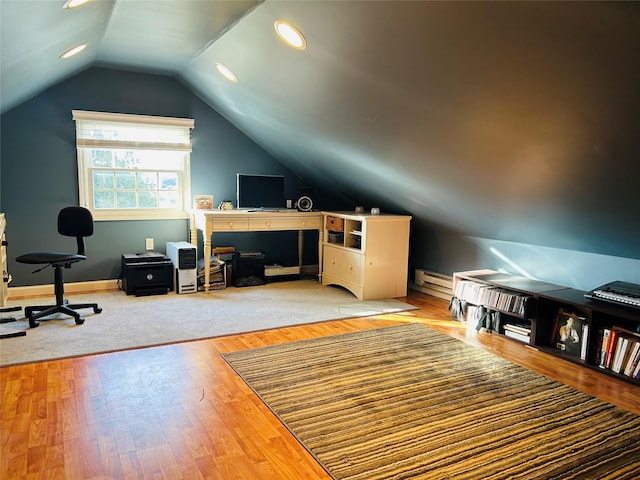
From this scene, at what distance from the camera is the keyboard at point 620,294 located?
282 centimetres

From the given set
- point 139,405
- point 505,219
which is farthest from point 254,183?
point 139,405

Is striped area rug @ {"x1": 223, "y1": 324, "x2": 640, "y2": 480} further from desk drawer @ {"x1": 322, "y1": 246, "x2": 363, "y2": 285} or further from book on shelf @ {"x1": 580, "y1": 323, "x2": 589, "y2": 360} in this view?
desk drawer @ {"x1": 322, "y1": 246, "x2": 363, "y2": 285}

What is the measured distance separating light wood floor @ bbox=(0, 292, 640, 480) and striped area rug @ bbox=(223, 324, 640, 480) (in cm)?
14

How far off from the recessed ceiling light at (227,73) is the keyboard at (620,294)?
3.28 meters

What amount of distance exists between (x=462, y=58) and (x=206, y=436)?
7.14 feet

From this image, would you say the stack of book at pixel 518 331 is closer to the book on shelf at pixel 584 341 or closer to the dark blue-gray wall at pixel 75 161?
the book on shelf at pixel 584 341

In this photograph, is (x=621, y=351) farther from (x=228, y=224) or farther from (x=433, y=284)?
(x=228, y=224)

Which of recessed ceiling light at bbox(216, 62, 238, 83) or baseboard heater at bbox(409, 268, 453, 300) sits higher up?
recessed ceiling light at bbox(216, 62, 238, 83)

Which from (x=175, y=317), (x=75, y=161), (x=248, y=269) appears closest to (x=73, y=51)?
(x=75, y=161)

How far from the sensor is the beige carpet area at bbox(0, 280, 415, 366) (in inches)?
126

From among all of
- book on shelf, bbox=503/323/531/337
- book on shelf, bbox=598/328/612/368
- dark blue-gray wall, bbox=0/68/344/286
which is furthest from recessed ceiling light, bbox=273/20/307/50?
book on shelf, bbox=598/328/612/368

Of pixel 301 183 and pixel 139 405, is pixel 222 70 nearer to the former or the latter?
pixel 301 183

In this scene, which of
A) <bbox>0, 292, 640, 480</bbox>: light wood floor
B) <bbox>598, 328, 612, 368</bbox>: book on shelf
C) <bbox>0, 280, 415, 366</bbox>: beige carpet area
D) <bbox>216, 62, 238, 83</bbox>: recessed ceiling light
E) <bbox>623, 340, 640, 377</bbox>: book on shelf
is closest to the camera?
<bbox>0, 292, 640, 480</bbox>: light wood floor

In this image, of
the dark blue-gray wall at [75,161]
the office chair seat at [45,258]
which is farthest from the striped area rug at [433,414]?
the dark blue-gray wall at [75,161]
